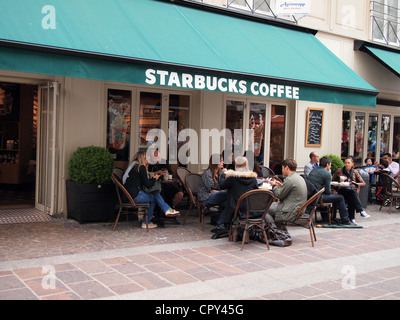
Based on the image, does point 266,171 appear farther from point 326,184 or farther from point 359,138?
point 359,138

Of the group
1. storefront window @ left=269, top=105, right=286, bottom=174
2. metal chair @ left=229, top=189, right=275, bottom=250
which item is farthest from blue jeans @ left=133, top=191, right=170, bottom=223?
storefront window @ left=269, top=105, right=286, bottom=174

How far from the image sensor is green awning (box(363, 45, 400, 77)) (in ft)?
38.7

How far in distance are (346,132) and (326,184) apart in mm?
5524

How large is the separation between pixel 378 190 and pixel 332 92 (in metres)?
3.75

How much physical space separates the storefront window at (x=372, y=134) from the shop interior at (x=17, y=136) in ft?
32.6

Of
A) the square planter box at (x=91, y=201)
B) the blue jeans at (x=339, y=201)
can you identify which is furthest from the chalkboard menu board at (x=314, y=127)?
the square planter box at (x=91, y=201)

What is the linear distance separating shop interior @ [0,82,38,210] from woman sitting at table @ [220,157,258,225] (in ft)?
22.4

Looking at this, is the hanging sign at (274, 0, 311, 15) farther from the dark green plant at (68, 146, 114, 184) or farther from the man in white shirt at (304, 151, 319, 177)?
the dark green plant at (68, 146, 114, 184)

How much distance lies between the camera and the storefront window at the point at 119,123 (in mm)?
8852

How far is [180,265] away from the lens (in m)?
5.59

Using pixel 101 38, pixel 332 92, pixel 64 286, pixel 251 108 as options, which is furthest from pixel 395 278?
pixel 251 108

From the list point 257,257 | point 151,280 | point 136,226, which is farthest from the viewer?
point 136,226

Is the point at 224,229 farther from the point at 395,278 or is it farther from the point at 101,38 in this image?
the point at 101,38

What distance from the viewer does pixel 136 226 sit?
7.79 metres
